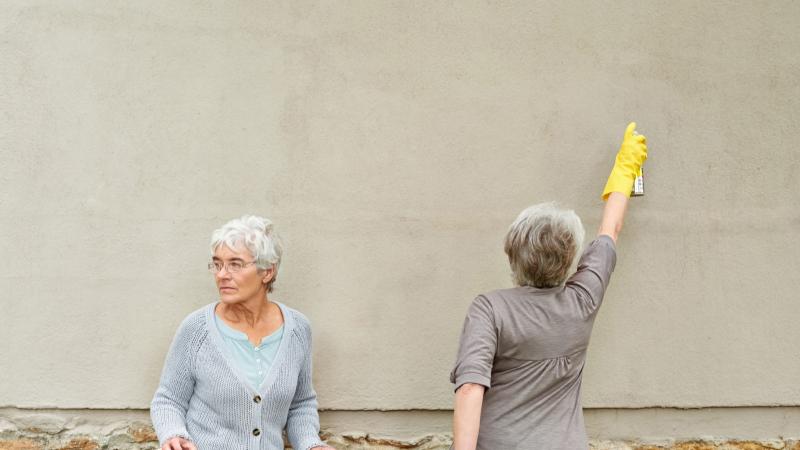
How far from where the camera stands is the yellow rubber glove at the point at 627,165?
3.07 meters

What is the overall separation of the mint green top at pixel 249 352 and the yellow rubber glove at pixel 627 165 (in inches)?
53.8

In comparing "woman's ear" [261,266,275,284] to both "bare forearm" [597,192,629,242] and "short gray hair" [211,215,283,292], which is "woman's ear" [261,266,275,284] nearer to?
"short gray hair" [211,215,283,292]

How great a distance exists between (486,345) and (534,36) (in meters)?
1.40

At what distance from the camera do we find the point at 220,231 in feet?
9.27

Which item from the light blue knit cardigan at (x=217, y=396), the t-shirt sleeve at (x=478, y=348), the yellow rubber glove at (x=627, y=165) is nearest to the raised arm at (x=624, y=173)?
the yellow rubber glove at (x=627, y=165)

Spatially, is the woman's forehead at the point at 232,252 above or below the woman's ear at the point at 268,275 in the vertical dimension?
above

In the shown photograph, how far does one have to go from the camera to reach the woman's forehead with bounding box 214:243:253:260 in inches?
110

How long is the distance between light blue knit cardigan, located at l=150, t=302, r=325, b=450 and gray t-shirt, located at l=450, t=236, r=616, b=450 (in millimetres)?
675

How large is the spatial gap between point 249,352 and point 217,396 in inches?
7.1

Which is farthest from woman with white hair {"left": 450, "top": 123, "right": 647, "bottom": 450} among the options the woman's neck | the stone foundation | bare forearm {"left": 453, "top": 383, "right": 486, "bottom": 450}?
the stone foundation

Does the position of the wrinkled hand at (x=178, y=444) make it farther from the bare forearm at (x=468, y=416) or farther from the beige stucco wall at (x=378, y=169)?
the bare forearm at (x=468, y=416)

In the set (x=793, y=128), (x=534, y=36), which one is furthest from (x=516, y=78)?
(x=793, y=128)

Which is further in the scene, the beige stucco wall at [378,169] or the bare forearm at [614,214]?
the beige stucco wall at [378,169]

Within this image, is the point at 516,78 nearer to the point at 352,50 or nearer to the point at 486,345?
the point at 352,50
